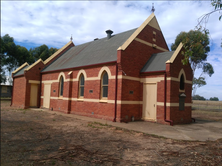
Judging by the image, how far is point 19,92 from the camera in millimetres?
22766

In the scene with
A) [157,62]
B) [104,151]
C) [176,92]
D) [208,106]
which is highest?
[157,62]

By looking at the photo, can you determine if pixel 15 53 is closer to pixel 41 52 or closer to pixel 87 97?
pixel 41 52

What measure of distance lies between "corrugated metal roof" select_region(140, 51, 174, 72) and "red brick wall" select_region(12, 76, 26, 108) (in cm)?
1459

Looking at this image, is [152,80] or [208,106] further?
[208,106]

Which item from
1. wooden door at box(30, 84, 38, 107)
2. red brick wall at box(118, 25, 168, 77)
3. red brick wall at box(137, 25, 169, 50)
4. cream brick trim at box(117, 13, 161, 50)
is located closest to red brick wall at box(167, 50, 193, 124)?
red brick wall at box(118, 25, 168, 77)

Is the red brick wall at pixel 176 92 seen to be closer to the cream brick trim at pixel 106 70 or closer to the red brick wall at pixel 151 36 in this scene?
the red brick wall at pixel 151 36

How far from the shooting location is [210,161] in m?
5.64

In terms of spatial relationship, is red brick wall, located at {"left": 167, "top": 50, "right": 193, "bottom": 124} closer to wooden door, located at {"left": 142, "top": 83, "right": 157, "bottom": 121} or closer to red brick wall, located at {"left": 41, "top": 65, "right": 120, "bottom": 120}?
Result: wooden door, located at {"left": 142, "top": 83, "right": 157, "bottom": 121}

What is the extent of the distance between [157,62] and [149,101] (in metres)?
3.24

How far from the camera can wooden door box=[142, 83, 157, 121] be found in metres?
13.8

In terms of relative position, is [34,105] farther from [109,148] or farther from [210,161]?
[210,161]

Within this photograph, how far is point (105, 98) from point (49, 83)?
368 inches

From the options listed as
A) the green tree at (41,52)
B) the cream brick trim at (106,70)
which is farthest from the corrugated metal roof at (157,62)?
the green tree at (41,52)

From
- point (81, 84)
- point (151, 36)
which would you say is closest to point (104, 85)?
point (81, 84)
